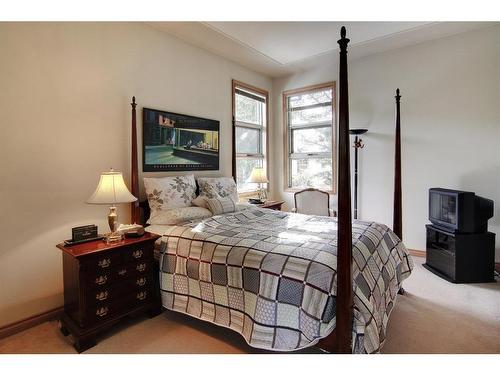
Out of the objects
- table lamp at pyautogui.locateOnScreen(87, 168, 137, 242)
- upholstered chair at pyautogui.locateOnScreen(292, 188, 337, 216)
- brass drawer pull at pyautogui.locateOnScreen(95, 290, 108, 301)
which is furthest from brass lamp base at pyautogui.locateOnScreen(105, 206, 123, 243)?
upholstered chair at pyautogui.locateOnScreen(292, 188, 337, 216)

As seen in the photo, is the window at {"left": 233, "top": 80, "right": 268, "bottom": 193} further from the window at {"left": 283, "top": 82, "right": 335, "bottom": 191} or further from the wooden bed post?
the wooden bed post

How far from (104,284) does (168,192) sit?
111 centimetres

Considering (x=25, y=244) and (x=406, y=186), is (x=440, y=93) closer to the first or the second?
(x=406, y=186)

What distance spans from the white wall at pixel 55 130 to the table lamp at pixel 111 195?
0.51 meters

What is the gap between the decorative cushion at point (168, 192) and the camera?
2799mm

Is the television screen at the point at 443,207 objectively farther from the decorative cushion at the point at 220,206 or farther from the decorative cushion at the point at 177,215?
the decorative cushion at the point at 177,215

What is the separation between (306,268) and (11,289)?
2215 millimetres

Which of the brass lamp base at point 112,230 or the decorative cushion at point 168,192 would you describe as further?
the decorative cushion at point 168,192

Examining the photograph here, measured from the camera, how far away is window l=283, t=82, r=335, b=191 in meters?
4.46

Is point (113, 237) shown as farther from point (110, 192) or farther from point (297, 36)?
point (297, 36)

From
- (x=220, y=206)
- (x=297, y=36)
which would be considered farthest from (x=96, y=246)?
(x=297, y=36)

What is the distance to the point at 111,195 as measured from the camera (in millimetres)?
2119

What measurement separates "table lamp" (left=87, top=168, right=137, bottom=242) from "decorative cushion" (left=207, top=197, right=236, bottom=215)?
34.6 inches

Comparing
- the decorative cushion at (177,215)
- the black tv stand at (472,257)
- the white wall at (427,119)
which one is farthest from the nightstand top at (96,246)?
the white wall at (427,119)
